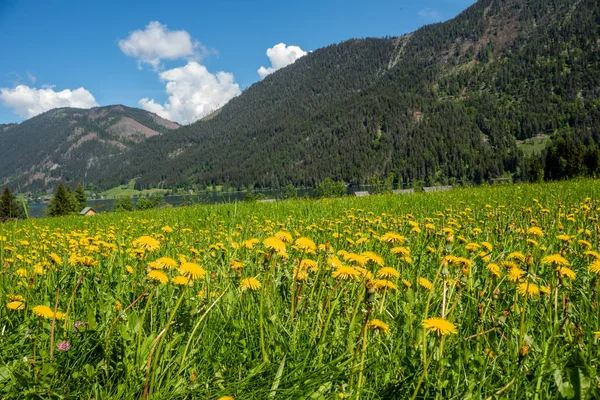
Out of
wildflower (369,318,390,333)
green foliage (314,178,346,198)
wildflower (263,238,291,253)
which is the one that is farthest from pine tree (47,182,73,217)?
wildflower (369,318,390,333)

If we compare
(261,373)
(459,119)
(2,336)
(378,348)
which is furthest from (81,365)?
(459,119)

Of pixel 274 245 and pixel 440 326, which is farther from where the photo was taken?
pixel 274 245

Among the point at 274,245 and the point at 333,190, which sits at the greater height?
the point at 333,190

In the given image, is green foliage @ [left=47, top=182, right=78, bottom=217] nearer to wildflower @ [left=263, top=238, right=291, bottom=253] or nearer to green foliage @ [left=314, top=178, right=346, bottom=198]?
green foliage @ [left=314, top=178, right=346, bottom=198]

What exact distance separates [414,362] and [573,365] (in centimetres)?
61

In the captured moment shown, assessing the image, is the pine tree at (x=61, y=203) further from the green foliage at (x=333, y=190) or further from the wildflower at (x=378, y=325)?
the wildflower at (x=378, y=325)

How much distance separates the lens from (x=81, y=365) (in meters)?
1.32

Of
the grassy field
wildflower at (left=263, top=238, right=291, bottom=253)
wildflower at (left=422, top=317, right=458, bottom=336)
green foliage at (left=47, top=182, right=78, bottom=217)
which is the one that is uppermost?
green foliage at (left=47, top=182, right=78, bottom=217)

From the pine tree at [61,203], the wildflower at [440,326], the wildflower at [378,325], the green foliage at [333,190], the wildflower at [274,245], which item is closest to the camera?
the wildflower at [440,326]

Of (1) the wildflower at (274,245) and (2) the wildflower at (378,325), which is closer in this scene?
(2) the wildflower at (378,325)

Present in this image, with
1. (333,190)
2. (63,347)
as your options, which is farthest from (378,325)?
(333,190)

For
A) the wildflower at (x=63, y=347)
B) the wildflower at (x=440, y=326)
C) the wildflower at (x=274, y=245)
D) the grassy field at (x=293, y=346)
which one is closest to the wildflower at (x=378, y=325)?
the grassy field at (x=293, y=346)

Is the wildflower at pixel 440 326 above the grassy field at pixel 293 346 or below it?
above

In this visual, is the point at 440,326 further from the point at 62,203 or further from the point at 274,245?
the point at 62,203
